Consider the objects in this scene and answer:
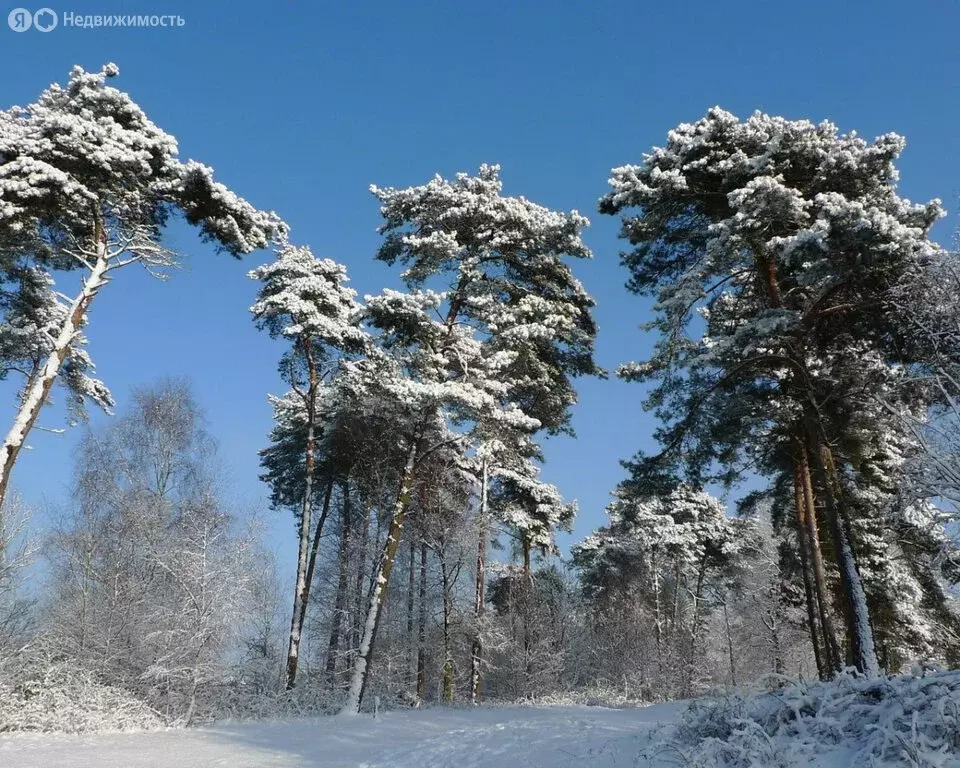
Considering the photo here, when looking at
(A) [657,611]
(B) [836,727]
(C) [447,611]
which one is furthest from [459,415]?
(A) [657,611]

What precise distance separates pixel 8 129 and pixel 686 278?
569 inches

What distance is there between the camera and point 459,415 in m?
17.7

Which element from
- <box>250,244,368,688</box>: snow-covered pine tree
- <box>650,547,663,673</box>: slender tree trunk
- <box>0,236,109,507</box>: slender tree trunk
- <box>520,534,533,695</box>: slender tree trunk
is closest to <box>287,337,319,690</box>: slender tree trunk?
<box>250,244,368,688</box>: snow-covered pine tree

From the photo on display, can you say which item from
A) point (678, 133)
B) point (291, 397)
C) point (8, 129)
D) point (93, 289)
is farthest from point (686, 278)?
point (291, 397)

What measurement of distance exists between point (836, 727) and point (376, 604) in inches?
526

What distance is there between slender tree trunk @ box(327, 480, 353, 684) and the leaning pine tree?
1387 centimetres

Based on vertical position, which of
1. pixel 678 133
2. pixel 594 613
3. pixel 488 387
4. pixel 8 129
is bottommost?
pixel 594 613

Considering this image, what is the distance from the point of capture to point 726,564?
3141 centimetres

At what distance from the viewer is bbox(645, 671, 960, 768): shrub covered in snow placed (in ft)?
13.9

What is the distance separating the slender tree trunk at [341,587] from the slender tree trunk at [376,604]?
7013 millimetres

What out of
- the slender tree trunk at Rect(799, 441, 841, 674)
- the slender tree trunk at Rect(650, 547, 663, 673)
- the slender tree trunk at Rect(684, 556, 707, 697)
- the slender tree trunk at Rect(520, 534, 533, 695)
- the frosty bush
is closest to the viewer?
the frosty bush

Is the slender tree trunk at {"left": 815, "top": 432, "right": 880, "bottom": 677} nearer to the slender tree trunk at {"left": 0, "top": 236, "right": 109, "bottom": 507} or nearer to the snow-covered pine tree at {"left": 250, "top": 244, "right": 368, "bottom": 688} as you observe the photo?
the snow-covered pine tree at {"left": 250, "top": 244, "right": 368, "bottom": 688}

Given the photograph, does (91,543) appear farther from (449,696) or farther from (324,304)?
(449,696)

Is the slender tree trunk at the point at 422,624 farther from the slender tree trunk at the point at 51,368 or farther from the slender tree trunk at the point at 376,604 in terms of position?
the slender tree trunk at the point at 51,368
